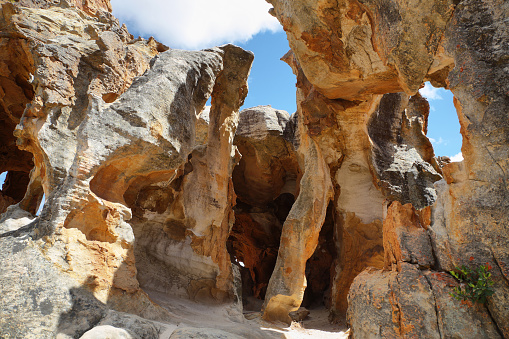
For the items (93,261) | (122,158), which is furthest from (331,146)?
(93,261)

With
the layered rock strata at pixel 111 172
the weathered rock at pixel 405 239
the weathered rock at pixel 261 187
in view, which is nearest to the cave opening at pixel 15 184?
the layered rock strata at pixel 111 172

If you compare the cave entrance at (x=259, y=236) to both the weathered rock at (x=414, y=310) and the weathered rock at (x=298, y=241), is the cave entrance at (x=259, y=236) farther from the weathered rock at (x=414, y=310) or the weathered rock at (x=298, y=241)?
the weathered rock at (x=414, y=310)

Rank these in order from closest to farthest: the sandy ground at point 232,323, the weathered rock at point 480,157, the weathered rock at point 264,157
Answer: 1. the weathered rock at point 480,157
2. the sandy ground at point 232,323
3. the weathered rock at point 264,157

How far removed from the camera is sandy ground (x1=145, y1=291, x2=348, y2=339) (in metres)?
5.53

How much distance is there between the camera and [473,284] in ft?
11.3

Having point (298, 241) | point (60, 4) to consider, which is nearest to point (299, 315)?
point (298, 241)

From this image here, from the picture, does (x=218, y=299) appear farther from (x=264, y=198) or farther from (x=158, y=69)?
(x=264, y=198)

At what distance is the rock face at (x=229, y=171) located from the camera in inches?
148

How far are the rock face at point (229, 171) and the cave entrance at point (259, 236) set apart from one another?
2148 mm

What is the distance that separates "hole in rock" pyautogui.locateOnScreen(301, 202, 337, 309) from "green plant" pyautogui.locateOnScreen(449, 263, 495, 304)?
8605 millimetres

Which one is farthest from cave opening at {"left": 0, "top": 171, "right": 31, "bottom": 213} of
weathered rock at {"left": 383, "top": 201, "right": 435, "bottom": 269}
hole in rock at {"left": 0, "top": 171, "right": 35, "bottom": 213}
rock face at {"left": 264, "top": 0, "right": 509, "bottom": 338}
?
weathered rock at {"left": 383, "top": 201, "right": 435, "bottom": 269}

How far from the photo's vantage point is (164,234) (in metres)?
7.77

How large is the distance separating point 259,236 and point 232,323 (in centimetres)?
750

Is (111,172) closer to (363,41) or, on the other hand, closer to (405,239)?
(405,239)
